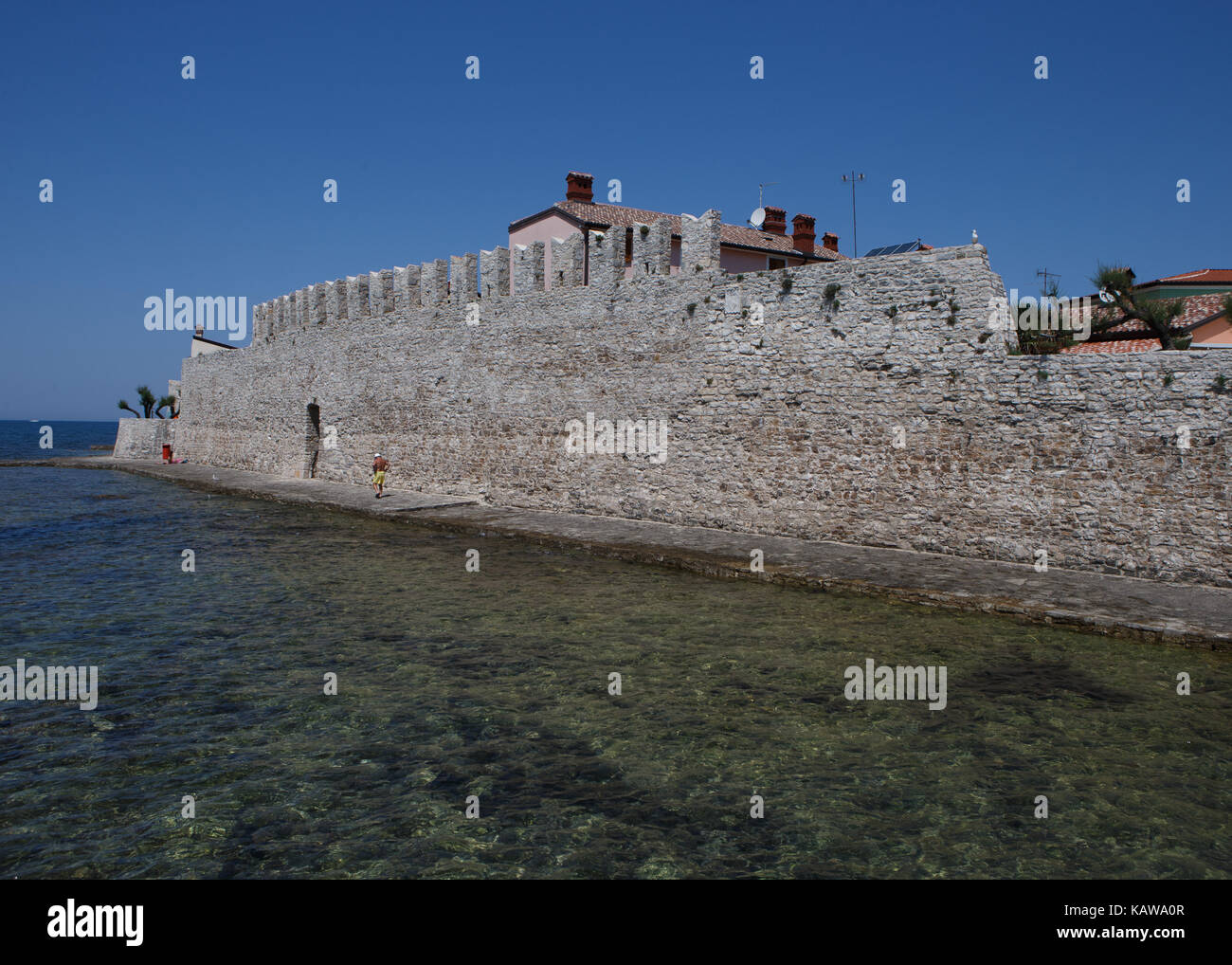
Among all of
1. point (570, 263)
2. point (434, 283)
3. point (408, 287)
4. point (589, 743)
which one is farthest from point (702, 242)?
point (589, 743)

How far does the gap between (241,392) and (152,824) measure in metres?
27.2

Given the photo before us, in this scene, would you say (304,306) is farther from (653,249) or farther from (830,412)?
(830,412)

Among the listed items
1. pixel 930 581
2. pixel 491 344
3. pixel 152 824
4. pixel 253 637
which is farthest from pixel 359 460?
pixel 152 824

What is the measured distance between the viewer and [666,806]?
167 inches

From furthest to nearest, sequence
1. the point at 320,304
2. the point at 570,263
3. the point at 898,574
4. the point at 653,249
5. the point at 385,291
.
A: the point at 320,304
the point at 385,291
the point at 570,263
the point at 653,249
the point at 898,574

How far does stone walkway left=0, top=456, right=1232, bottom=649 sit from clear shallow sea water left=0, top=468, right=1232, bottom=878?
29 cm

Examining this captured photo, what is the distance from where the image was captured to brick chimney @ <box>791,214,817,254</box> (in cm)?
2606

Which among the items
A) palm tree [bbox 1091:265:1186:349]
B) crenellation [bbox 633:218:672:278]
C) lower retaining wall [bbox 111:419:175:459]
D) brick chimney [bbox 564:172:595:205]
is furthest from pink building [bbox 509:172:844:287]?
lower retaining wall [bbox 111:419:175:459]

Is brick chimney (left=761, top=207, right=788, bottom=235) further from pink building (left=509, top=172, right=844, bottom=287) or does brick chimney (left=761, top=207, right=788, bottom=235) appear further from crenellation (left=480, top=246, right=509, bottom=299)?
crenellation (left=480, top=246, right=509, bottom=299)

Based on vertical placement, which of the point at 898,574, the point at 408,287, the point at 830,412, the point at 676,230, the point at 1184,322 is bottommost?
the point at 898,574

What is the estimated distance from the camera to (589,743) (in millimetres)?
5070

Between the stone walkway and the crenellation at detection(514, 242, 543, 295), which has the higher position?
the crenellation at detection(514, 242, 543, 295)

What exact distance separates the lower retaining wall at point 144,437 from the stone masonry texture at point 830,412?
21.3m

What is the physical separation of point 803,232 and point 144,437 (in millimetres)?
29988
